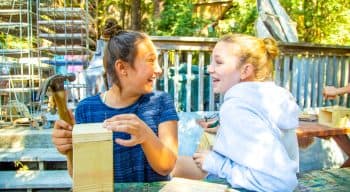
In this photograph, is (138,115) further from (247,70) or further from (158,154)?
(247,70)

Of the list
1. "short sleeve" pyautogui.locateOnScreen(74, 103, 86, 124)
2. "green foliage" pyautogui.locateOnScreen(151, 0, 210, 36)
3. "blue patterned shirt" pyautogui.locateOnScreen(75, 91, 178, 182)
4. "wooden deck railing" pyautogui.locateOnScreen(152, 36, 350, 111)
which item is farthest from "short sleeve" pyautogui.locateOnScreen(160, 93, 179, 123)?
"green foliage" pyautogui.locateOnScreen(151, 0, 210, 36)

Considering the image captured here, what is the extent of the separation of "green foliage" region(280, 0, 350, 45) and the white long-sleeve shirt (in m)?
8.78

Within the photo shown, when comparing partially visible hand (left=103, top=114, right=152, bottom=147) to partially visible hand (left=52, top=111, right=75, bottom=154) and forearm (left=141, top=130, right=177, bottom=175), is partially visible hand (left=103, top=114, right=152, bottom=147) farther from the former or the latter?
partially visible hand (left=52, top=111, right=75, bottom=154)

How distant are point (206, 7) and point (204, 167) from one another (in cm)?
1082

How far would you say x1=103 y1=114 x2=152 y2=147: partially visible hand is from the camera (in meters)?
0.82

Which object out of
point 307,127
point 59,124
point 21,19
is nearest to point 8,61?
point 21,19

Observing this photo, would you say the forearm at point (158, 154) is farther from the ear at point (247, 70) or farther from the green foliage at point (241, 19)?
the green foliage at point (241, 19)

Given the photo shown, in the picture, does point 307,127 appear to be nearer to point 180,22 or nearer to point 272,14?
point 272,14

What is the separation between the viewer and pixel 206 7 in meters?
11.3

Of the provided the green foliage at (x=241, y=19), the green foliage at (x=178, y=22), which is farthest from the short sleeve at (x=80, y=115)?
the green foliage at (x=241, y=19)

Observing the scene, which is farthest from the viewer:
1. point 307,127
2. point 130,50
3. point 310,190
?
point 307,127

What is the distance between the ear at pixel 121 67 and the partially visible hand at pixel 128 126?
39cm

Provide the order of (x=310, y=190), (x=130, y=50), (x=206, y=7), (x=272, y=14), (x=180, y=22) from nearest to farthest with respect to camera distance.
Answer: (x=310, y=190), (x=130, y=50), (x=272, y=14), (x=180, y=22), (x=206, y=7)

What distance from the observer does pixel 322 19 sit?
9570 mm
